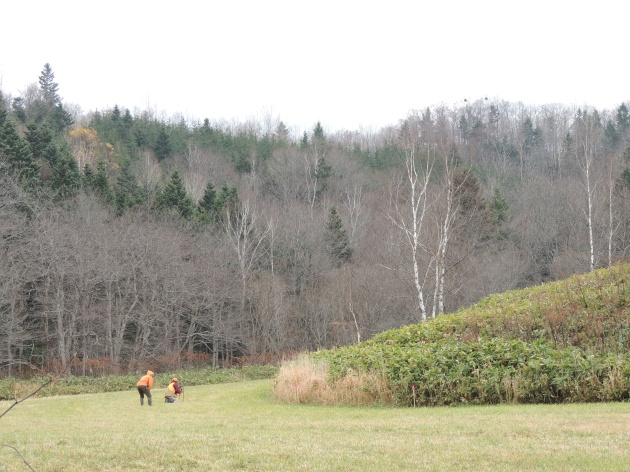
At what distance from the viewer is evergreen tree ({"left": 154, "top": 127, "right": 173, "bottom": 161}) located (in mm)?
67250

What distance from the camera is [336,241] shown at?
47844 millimetres

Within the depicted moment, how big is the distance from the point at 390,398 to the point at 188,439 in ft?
Answer: 21.3

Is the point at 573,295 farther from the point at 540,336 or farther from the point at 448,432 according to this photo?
the point at 448,432

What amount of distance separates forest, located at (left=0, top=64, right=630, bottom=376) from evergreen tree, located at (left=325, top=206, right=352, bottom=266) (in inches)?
5.6

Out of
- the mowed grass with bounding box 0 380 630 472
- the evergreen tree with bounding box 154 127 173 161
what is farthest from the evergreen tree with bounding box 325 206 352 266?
the mowed grass with bounding box 0 380 630 472

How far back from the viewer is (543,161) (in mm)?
74562

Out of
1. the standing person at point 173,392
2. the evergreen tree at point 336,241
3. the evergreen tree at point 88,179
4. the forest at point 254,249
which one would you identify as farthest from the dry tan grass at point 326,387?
the evergreen tree at point 88,179

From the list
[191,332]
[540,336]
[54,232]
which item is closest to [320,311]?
[191,332]

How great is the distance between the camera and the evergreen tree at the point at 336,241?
1869 inches

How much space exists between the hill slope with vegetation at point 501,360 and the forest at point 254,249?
6980mm

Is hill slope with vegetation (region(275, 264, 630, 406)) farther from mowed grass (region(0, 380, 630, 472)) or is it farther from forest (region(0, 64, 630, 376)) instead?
forest (region(0, 64, 630, 376))

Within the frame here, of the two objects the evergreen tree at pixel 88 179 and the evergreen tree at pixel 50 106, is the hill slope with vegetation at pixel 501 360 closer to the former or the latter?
the evergreen tree at pixel 88 179

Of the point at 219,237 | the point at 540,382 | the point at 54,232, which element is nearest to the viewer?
the point at 540,382

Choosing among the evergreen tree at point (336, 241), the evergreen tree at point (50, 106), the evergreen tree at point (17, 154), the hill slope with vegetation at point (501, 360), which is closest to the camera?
the hill slope with vegetation at point (501, 360)
